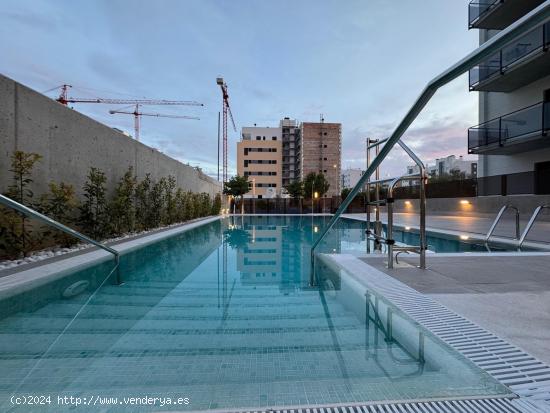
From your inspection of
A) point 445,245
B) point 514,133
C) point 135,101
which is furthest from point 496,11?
point 135,101

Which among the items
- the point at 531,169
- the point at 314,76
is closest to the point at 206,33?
the point at 314,76

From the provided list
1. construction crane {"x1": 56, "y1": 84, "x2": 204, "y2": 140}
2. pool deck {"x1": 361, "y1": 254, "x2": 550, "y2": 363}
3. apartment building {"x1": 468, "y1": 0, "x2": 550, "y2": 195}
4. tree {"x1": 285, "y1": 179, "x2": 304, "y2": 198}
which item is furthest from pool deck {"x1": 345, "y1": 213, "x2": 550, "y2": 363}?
construction crane {"x1": 56, "y1": 84, "x2": 204, "y2": 140}

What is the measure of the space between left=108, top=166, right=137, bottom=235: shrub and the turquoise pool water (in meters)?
3.39

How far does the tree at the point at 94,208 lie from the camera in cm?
573

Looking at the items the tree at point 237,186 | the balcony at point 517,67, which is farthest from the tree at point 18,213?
the tree at point 237,186

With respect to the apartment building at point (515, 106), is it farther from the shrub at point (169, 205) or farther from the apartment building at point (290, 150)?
the apartment building at point (290, 150)

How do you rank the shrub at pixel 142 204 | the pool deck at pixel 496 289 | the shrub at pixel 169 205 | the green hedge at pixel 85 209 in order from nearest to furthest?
the pool deck at pixel 496 289 → the green hedge at pixel 85 209 → the shrub at pixel 142 204 → the shrub at pixel 169 205

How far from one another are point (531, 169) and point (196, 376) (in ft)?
48.1

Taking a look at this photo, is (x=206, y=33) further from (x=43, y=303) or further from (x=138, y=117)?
(x=138, y=117)

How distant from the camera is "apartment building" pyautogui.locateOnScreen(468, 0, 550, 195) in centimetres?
996

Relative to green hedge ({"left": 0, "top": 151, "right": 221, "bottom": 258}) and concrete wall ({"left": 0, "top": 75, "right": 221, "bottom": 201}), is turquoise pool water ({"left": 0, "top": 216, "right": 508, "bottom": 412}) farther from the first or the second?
concrete wall ({"left": 0, "top": 75, "right": 221, "bottom": 201})

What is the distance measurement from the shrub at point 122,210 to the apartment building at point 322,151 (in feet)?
154

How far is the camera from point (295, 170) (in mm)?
58781

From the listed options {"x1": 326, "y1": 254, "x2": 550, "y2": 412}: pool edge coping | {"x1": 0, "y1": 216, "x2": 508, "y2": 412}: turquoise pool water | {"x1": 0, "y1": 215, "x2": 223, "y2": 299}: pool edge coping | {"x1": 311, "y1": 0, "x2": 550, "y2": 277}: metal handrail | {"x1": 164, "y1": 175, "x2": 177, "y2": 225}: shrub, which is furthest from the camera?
{"x1": 164, "y1": 175, "x2": 177, "y2": 225}: shrub
